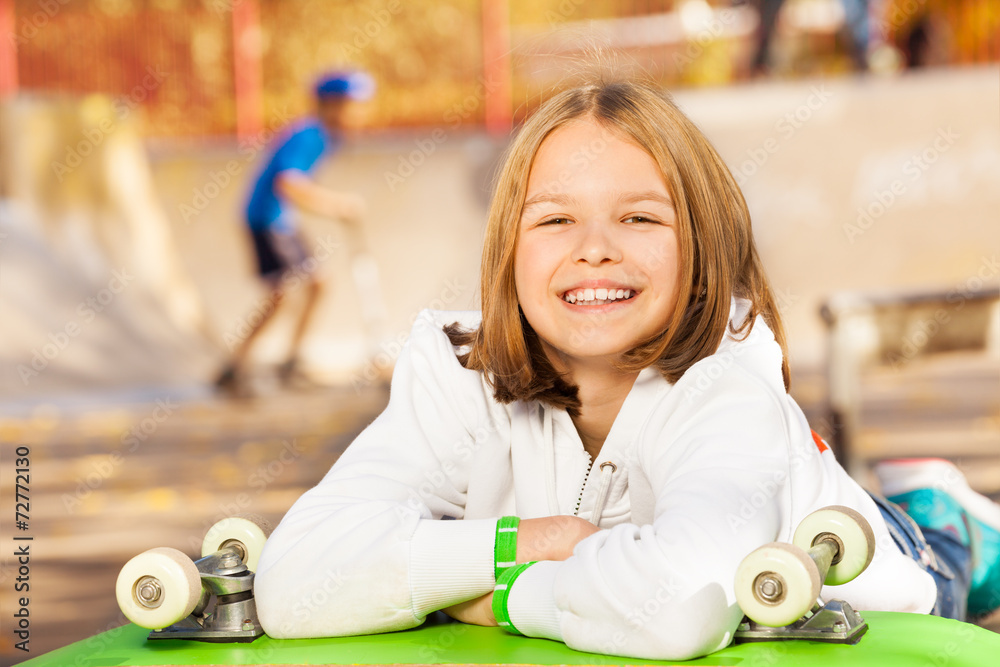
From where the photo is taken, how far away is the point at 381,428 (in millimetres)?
1822

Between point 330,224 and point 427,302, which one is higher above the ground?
point 330,224

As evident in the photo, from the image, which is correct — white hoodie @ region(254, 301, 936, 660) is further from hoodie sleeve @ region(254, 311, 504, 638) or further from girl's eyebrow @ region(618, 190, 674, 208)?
girl's eyebrow @ region(618, 190, 674, 208)

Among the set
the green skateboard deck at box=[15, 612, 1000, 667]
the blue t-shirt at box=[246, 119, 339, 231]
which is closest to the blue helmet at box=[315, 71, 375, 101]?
the blue t-shirt at box=[246, 119, 339, 231]

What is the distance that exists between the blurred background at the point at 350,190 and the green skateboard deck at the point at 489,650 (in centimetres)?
288

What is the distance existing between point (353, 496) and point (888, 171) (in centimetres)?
725

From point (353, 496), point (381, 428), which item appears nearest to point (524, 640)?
point (353, 496)

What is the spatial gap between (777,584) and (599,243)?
581 millimetres

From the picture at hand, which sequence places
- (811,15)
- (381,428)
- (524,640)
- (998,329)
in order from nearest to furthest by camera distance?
(524,640), (381,428), (998,329), (811,15)

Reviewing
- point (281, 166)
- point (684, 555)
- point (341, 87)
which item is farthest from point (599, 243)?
point (341, 87)

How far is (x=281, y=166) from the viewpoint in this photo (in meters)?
7.61

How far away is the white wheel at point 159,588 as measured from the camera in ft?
4.88

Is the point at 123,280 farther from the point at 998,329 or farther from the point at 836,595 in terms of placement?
the point at 836,595

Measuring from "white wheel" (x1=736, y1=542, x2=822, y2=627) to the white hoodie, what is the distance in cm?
5

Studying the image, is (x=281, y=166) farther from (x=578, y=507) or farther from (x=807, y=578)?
(x=807, y=578)
